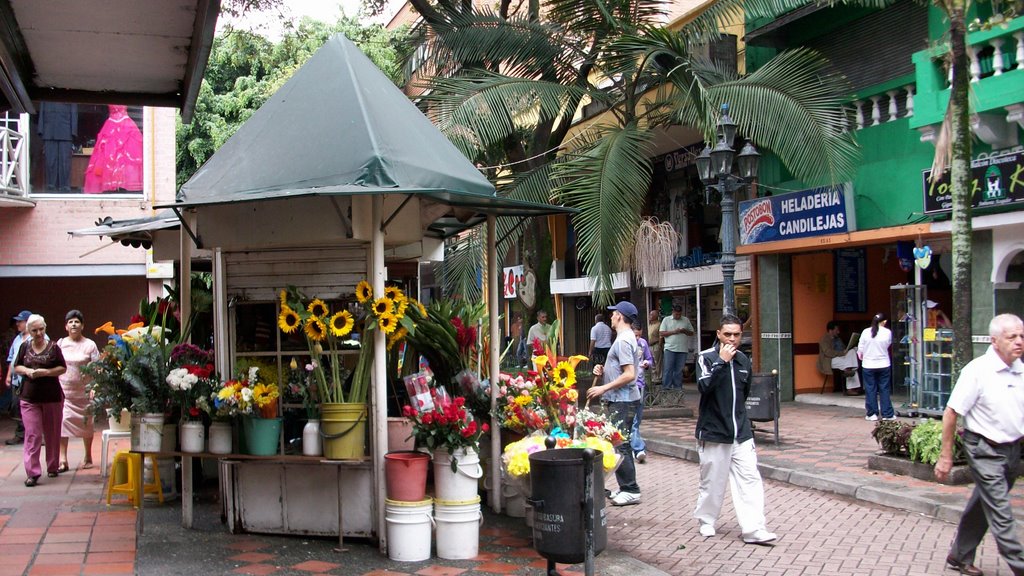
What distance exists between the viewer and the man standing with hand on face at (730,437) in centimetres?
738

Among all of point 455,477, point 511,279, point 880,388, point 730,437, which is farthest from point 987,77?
point 511,279

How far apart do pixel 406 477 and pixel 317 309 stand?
1340 mm

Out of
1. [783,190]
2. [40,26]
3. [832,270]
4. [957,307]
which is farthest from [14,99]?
[832,270]

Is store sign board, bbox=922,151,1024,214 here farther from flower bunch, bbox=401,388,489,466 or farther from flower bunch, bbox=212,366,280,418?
flower bunch, bbox=212,366,280,418

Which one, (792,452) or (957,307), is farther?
(792,452)

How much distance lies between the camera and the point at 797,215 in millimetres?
16984

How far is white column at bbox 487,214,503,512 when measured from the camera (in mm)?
7938

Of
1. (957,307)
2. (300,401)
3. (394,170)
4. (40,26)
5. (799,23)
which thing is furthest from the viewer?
(799,23)

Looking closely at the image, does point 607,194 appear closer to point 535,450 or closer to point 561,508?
point 535,450

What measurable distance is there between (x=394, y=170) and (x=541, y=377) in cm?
218

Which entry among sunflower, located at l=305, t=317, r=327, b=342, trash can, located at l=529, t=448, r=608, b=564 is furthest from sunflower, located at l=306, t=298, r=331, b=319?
trash can, located at l=529, t=448, r=608, b=564

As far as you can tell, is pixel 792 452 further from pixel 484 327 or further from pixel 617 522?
pixel 484 327

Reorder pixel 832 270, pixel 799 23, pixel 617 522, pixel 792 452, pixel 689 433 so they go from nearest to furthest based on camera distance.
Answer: pixel 617 522 → pixel 792 452 → pixel 689 433 → pixel 799 23 → pixel 832 270

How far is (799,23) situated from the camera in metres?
17.4
